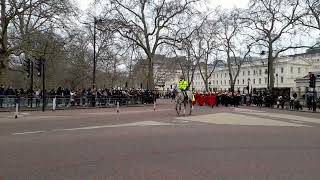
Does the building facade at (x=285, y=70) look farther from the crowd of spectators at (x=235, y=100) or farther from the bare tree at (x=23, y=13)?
the bare tree at (x=23, y=13)

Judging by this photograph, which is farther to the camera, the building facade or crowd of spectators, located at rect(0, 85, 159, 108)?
the building facade

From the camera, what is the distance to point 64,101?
1390 inches

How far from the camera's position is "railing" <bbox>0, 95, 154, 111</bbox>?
30.9m

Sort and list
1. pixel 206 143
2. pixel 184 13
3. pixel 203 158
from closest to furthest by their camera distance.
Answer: pixel 203 158 → pixel 206 143 → pixel 184 13

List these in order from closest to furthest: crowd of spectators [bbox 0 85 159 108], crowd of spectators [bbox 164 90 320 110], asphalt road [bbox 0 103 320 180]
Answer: asphalt road [bbox 0 103 320 180] < crowd of spectators [bbox 0 85 159 108] < crowd of spectators [bbox 164 90 320 110]

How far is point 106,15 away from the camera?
160ft

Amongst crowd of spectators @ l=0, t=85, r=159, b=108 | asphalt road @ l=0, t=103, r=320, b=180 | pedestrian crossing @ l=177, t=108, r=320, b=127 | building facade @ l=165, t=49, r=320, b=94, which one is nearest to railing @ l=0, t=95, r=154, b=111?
crowd of spectators @ l=0, t=85, r=159, b=108

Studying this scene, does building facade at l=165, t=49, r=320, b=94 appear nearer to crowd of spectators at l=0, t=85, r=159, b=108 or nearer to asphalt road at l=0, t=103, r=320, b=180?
crowd of spectators at l=0, t=85, r=159, b=108

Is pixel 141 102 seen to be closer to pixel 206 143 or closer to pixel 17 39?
pixel 17 39

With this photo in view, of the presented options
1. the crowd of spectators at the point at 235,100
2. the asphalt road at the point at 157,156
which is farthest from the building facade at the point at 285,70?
the asphalt road at the point at 157,156

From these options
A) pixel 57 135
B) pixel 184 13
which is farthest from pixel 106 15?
pixel 57 135

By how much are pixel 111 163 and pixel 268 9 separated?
4877 centimetres

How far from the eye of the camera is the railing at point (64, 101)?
3091 cm

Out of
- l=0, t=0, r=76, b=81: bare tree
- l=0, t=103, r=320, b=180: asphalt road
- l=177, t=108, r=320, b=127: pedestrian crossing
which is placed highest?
l=0, t=0, r=76, b=81: bare tree
